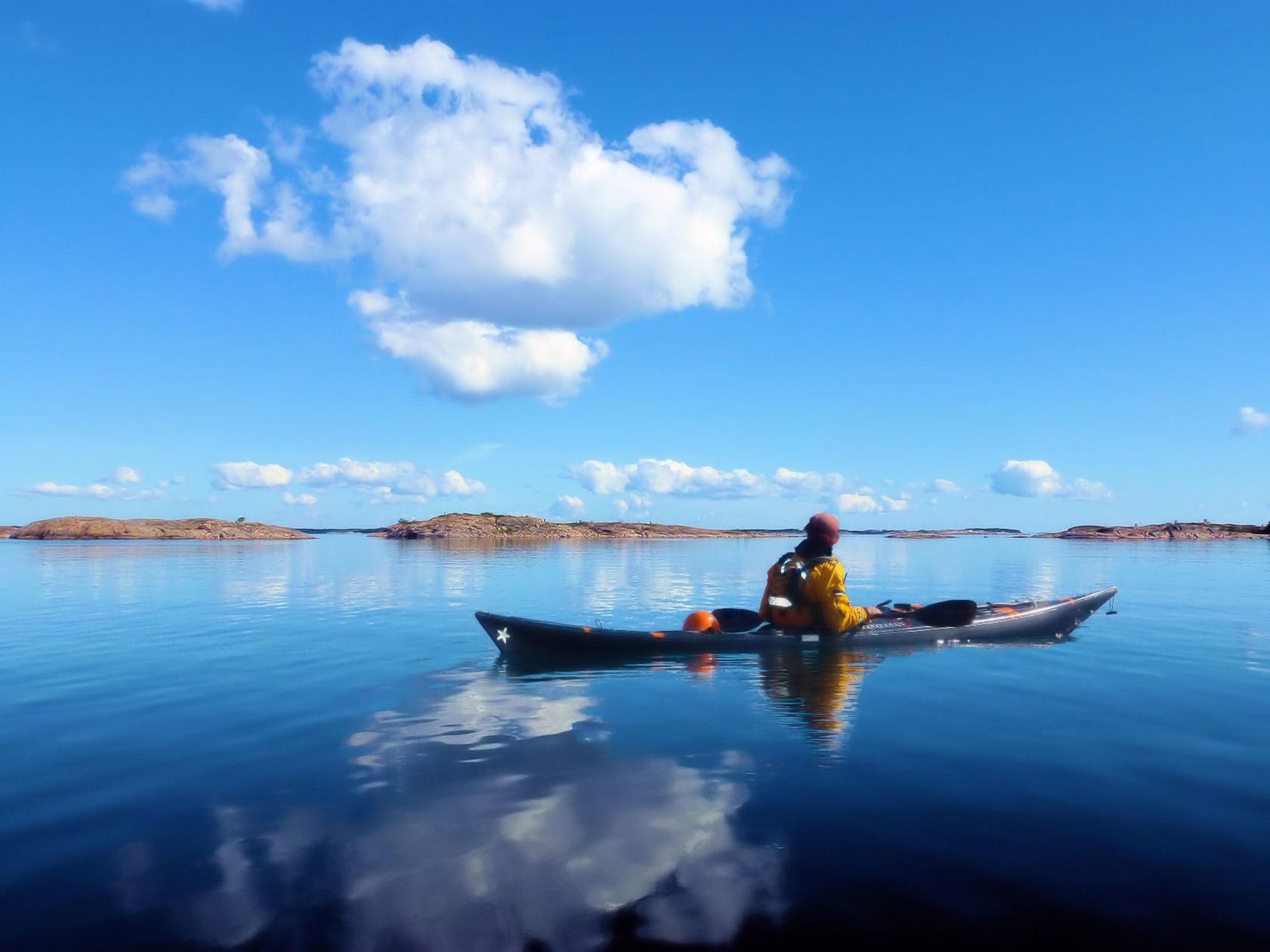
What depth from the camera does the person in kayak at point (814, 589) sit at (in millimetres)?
14641

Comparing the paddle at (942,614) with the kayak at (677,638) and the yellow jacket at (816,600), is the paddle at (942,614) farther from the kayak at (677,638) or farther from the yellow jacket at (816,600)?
the yellow jacket at (816,600)

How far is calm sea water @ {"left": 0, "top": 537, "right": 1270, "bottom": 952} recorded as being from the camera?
16.9ft

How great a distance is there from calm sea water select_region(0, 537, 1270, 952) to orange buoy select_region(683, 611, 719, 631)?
51.0 inches

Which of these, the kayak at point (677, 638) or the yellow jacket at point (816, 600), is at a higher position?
the yellow jacket at point (816, 600)

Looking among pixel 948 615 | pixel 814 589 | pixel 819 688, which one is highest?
pixel 814 589

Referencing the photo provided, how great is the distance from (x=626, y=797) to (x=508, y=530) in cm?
13581

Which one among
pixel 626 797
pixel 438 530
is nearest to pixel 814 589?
pixel 626 797

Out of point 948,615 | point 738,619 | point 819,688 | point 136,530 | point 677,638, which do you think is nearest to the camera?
point 819,688

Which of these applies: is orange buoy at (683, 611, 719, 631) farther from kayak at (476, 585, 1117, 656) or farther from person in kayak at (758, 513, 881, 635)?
person in kayak at (758, 513, 881, 635)

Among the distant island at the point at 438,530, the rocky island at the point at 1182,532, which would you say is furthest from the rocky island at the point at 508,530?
the rocky island at the point at 1182,532

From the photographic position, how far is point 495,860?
5.93m

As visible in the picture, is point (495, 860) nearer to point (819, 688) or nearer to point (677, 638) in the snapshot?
point (819, 688)

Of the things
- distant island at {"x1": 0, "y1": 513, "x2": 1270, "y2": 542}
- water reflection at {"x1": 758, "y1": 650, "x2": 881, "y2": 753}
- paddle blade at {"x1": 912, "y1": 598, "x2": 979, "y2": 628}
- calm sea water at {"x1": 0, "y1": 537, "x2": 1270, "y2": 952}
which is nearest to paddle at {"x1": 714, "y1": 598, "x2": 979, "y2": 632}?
paddle blade at {"x1": 912, "y1": 598, "x2": 979, "y2": 628}

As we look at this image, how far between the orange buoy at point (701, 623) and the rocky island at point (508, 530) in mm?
104502
